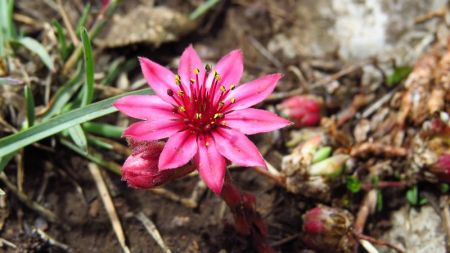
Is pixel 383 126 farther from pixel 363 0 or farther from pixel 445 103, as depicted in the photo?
pixel 363 0

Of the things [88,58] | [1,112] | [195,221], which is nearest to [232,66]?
[88,58]

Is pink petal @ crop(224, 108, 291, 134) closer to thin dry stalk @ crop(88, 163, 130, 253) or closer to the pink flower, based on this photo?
the pink flower

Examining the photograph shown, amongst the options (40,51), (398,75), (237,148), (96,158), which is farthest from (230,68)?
(398,75)

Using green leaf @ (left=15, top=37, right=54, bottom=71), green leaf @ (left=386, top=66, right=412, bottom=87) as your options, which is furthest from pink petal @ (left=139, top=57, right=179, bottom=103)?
green leaf @ (left=386, top=66, right=412, bottom=87)

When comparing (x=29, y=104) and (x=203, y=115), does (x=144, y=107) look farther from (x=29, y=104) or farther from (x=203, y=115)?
(x=29, y=104)

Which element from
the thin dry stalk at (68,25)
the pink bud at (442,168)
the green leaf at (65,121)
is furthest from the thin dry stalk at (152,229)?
the pink bud at (442,168)

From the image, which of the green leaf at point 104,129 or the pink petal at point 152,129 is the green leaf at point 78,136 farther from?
the pink petal at point 152,129
